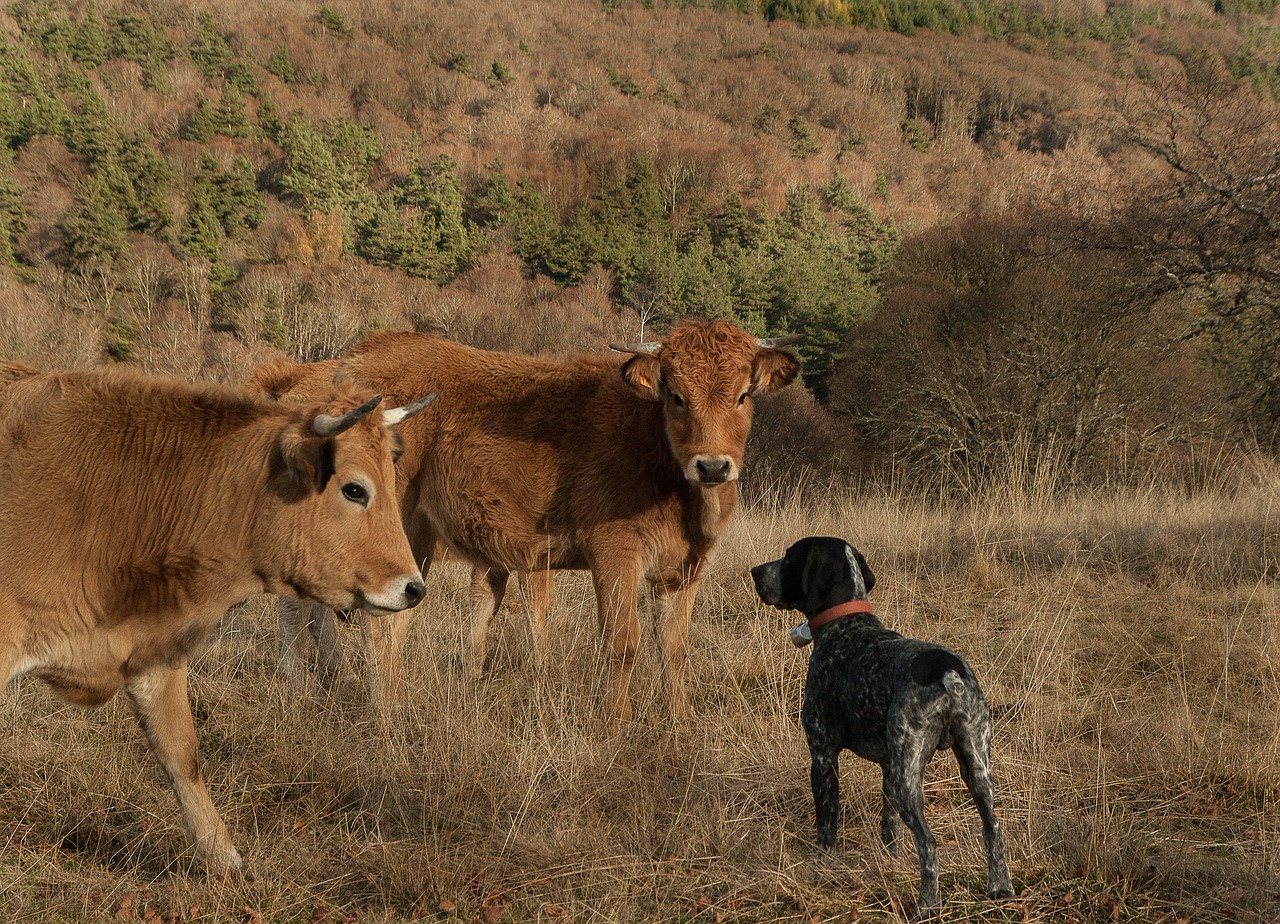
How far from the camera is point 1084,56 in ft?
341

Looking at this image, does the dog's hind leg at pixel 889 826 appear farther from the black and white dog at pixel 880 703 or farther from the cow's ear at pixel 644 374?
the cow's ear at pixel 644 374

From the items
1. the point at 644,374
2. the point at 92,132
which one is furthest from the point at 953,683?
the point at 92,132

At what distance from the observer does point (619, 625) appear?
6.44 metres

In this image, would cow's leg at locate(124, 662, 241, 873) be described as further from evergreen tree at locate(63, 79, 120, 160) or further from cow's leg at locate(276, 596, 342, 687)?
evergreen tree at locate(63, 79, 120, 160)

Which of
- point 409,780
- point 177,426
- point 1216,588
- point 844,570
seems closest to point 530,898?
point 409,780

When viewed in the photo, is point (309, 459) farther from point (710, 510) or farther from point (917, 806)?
point (917, 806)

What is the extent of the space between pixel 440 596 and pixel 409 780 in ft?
12.5

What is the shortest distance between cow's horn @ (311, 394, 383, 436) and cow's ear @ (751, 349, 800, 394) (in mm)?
2768

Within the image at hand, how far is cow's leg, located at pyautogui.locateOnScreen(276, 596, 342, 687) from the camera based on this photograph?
7.05 meters

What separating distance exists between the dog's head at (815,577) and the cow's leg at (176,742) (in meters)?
2.60

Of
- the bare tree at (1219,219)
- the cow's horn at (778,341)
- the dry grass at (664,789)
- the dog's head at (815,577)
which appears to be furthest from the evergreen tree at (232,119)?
the dog's head at (815,577)

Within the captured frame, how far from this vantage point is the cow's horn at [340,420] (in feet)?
14.8

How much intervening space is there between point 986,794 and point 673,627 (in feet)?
10.8

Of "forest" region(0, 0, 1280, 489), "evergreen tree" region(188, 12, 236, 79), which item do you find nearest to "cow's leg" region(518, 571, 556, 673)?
"forest" region(0, 0, 1280, 489)
